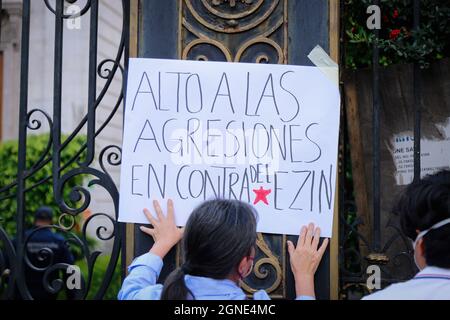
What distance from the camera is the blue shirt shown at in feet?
7.95

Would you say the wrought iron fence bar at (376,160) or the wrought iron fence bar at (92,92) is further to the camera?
the wrought iron fence bar at (92,92)

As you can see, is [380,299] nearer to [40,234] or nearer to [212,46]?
[212,46]

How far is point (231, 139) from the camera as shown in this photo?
3.35 m

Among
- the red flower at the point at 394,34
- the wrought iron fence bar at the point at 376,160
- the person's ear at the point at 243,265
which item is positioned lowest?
the person's ear at the point at 243,265

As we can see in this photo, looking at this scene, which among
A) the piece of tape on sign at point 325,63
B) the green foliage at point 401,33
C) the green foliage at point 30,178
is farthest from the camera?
the green foliage at point 30,178

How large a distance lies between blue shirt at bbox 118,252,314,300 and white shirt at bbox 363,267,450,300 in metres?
0.47

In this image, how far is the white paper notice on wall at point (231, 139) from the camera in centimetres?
327

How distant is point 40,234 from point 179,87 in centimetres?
381

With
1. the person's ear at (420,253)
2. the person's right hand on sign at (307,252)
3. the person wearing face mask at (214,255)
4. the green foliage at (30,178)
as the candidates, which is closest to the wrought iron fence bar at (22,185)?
the person wearing face mask at (214,255)

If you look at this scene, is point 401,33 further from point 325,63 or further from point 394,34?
point 325,63

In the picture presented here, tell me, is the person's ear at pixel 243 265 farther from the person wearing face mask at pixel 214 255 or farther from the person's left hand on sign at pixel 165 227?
the person's left hand on sign at pixel 165 227

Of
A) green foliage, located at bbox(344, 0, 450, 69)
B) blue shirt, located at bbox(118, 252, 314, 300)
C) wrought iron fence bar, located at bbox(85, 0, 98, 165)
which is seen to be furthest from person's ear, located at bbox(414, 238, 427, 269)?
wrought iron fence bar, located at bbox(85, 0, 98, 165)

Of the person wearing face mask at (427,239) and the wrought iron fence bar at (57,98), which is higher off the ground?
the wrought iron fence bar at (57,98)
